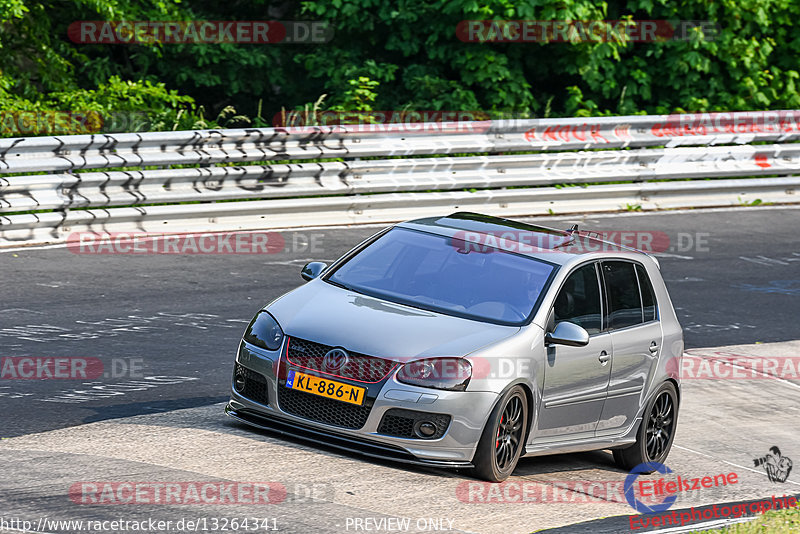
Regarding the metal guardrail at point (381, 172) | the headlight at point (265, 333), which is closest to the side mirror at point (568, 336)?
the headlight at point (265, 333)

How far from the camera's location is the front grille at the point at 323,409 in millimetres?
7801

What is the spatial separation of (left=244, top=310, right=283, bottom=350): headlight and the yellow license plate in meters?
0.26

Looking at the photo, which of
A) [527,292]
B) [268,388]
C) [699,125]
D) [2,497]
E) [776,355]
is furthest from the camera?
[699,125]

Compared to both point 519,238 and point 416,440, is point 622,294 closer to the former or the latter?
point 519,238

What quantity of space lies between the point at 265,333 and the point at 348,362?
2.21 feet

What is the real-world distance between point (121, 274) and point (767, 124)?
11.3 m

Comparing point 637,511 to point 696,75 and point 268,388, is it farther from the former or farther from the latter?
point 696,75

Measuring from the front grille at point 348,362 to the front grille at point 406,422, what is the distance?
0.76ft

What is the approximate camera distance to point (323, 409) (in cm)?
790

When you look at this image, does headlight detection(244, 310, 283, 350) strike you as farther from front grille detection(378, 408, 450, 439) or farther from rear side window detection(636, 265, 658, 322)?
rear side window detection(636, 265, 658, 322)

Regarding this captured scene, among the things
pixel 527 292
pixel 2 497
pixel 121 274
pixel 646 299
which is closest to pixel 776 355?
pixel 646 299

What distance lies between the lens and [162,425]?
840 centimetres

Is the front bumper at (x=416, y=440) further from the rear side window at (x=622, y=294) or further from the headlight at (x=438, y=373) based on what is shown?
the rear side window at (x=622, y=294)

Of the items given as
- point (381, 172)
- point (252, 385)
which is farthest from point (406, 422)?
point (381, 172)
